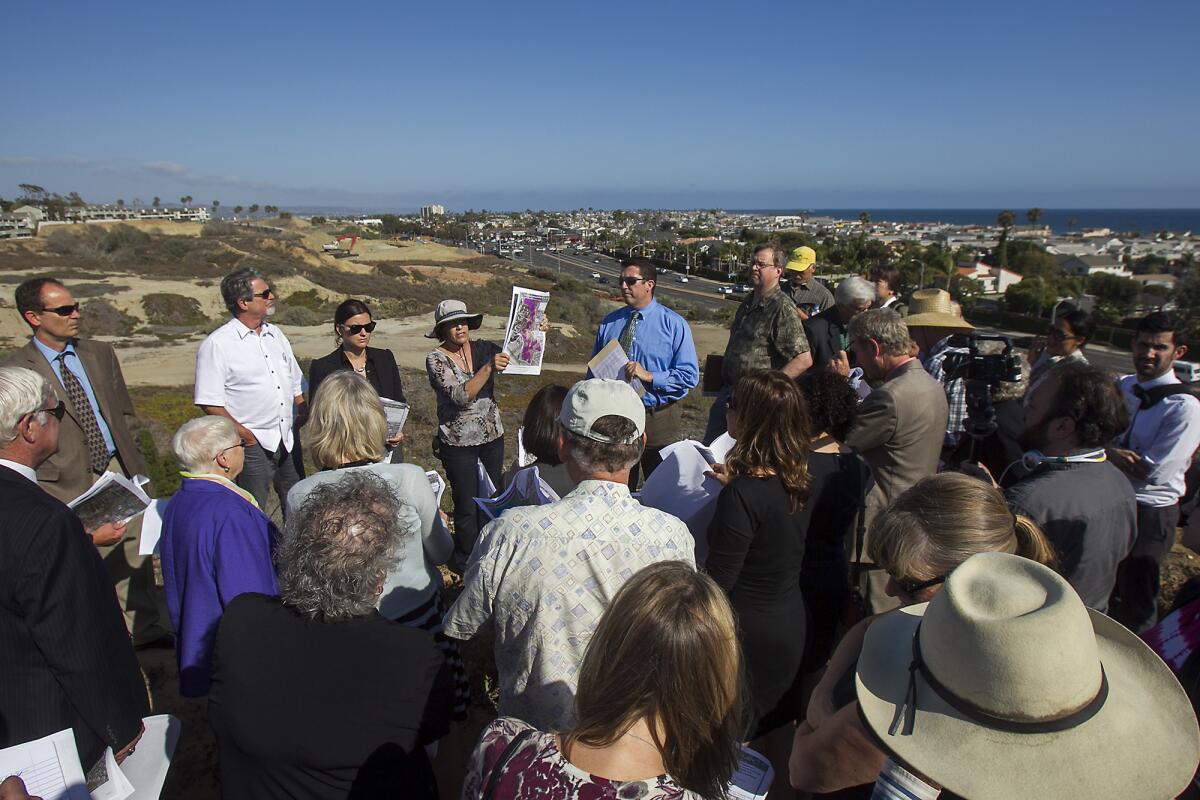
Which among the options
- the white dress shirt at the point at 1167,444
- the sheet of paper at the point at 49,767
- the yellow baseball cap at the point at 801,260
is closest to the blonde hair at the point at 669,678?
the sheet of paper at the point at 49,767

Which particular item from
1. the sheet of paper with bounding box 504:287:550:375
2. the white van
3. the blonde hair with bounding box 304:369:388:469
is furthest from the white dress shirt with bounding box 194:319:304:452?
the white van

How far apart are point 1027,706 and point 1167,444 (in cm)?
332

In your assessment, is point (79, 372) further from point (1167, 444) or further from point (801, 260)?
point (1167, 444)

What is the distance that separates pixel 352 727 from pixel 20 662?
3.86ft

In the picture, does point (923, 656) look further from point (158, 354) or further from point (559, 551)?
point (158, 354)

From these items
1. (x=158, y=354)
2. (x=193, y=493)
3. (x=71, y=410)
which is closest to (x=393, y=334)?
(x=158, y=354)

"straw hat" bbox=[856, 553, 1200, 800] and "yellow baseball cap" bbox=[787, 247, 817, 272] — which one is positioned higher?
"yellow baseball cap" bbox=[787, 247, 817, 272]

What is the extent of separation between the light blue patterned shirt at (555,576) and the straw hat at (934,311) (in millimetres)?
3386

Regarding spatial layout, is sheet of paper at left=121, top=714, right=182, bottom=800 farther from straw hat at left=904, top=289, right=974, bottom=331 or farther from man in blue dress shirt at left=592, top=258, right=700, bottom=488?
straw hat at left=904, top=289, right=974, bottom=331

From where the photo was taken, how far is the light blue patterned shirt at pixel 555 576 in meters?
2.11

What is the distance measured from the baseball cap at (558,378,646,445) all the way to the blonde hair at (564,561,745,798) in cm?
80

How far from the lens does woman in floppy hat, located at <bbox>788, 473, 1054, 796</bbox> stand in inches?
68.6

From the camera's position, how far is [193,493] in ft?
8.74

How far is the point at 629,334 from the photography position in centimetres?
476
